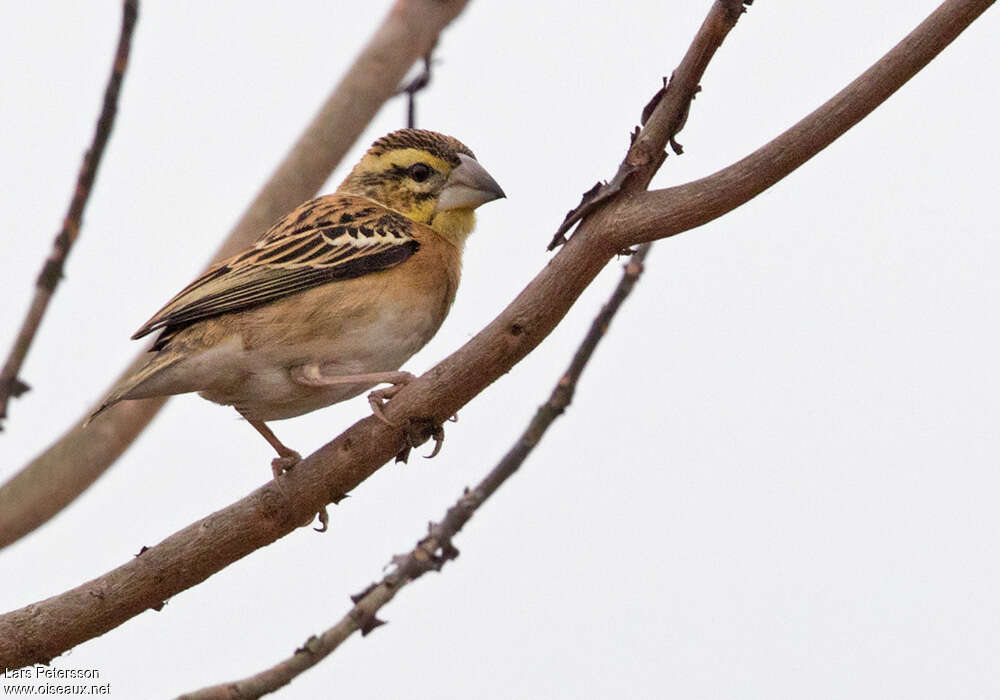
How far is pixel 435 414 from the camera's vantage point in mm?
5133

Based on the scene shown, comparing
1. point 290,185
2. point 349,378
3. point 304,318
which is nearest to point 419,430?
point 349,378

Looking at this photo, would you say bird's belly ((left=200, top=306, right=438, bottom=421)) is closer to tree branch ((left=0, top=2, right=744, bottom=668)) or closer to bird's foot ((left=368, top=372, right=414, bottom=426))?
bird's foot ((left=368, top=372, right=414, bottom=426))

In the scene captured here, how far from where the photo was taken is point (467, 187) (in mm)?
7480

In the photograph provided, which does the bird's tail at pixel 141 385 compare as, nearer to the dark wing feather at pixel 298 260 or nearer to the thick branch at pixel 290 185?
the dark wing feather at pixel 298 260

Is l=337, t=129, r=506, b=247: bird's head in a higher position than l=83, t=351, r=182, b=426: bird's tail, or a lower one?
higher

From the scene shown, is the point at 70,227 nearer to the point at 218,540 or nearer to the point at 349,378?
the point at 349,378

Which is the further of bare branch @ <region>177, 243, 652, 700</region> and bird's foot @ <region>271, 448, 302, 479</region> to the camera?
bird's foot @ <region>271, 448, 302, 479</region>

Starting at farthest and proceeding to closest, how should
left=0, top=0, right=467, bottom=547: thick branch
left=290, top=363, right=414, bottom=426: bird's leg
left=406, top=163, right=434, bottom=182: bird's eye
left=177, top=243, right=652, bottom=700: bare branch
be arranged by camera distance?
left=406, top=163, right=434, bottom=182: bird's eye < left=0, top=0, right=467, bottom=547: thick branch < left=290, top=363, right=414, bottom=426: bird's leg < left=177, top=243, right=652, bottom=700: bare branch

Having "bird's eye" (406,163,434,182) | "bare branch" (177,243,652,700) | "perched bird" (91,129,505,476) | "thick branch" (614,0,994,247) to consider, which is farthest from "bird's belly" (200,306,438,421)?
"thick branch" (614,0,994,247)

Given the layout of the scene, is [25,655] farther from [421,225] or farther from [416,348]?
[421,225]

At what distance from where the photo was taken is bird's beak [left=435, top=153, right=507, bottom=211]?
7430mm

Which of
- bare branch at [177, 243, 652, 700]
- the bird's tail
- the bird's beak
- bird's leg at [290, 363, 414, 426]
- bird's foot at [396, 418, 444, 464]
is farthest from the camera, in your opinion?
the bird's beak

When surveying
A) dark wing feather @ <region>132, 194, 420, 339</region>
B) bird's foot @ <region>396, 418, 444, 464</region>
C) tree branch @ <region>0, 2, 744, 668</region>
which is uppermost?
dark wing feather @ <region>132, 194, 420, 339</region>

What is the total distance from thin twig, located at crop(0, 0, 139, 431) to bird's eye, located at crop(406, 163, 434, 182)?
2083 millimetres
